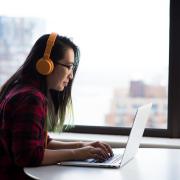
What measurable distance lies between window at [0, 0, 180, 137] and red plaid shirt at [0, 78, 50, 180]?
1039 mm

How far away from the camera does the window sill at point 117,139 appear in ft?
7.67

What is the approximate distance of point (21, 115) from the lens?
5.00 ft

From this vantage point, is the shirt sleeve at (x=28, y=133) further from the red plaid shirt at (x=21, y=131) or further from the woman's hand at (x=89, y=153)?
the woman's hand at (x=89, y=153)

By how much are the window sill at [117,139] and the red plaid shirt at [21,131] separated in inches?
34.7

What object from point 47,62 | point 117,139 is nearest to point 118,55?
point 117,139

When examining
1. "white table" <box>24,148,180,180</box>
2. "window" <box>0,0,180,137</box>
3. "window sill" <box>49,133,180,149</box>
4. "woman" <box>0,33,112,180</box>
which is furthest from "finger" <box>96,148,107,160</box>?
"window" <box>0,0,180,137</box>

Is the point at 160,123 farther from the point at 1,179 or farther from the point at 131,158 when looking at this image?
the point at 1,179

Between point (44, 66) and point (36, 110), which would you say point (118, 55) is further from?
point (36, 110)

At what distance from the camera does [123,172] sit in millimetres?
1484

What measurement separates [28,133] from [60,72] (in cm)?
35

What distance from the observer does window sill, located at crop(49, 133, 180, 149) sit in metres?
2.34

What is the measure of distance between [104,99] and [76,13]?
59 centimetres

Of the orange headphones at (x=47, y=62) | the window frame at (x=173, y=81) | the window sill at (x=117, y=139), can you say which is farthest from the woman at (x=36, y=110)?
the window frame at (x=173, y=81)

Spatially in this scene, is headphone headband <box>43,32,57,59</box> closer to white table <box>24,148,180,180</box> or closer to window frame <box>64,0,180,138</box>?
white table <box>24,148,180,180</box>
